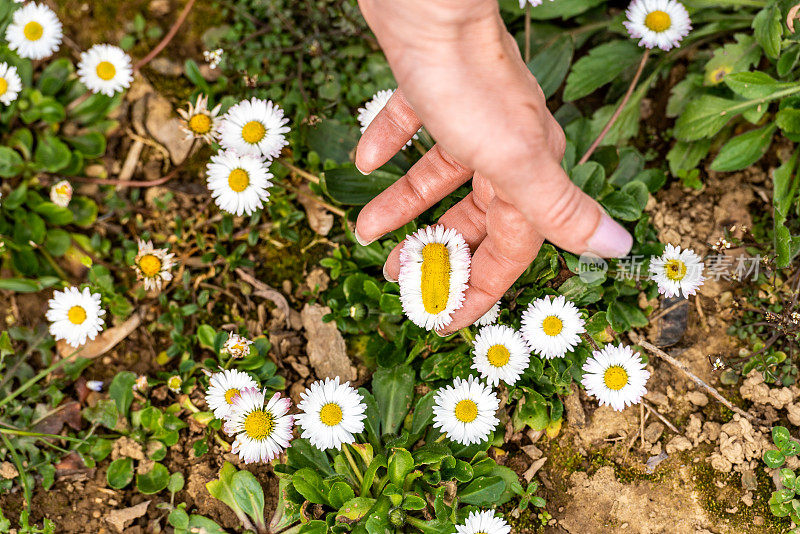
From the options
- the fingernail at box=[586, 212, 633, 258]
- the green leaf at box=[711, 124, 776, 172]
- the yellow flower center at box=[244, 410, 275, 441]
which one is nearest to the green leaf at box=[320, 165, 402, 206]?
the yellow flower center at box=[244, 410, 275, 441]

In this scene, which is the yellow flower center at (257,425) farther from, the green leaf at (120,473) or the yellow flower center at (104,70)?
the yellow flower center at (104,70)

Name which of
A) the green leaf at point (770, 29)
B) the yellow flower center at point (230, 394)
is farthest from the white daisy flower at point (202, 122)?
the green leaf at point (770, 29)

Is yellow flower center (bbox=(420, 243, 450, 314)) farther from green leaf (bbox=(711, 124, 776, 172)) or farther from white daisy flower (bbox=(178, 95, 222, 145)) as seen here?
green leaf (bbox=(711, 124, 776, 172))

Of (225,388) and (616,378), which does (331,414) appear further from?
(616,378)

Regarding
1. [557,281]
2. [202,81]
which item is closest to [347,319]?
[557,281]

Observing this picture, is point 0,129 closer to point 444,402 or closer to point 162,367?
point 162,367

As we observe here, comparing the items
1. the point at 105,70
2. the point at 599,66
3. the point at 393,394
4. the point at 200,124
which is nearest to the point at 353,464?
the point at 393,394
